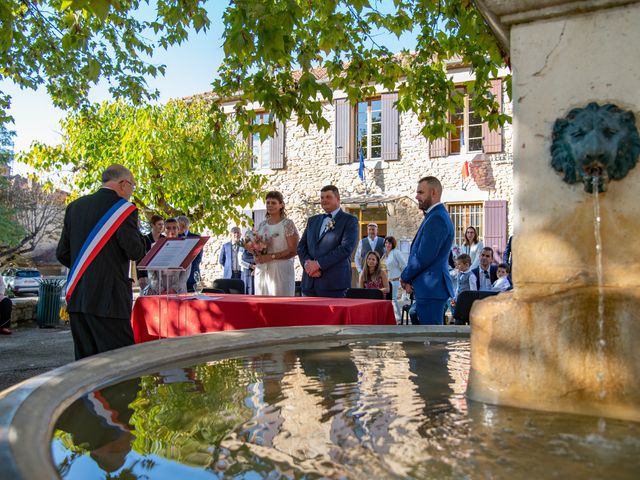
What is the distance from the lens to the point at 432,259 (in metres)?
4.97

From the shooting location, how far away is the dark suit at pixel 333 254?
5895mm

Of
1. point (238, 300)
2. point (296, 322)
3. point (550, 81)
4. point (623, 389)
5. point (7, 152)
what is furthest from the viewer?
point (7, 152)

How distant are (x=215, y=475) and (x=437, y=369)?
4.14ft

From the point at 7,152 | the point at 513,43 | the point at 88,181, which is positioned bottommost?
the point at 513,43

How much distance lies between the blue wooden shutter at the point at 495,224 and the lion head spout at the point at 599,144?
52.4 feet

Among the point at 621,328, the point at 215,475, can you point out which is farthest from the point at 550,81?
the point at 215,475

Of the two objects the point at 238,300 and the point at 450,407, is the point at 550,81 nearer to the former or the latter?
the point at 450,407

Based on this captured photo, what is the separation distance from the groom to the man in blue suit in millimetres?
960

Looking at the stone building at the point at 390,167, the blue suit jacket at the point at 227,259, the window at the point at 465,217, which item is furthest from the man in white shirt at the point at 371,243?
the window at the point at 465,217

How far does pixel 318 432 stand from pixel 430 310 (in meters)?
3.66

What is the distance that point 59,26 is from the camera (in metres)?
8.52

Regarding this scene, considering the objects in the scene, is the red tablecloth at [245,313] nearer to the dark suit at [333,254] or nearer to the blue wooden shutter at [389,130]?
the dark suit at [333,254]

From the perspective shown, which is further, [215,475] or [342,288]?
[342,288]

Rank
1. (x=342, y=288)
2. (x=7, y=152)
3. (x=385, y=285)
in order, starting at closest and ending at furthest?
(x=342, y=288), (x=385, y=285), (x=7, y=152)
